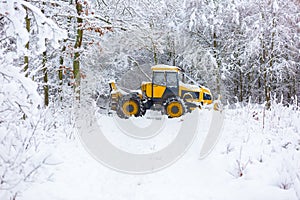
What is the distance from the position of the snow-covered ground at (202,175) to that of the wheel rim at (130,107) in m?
4.85

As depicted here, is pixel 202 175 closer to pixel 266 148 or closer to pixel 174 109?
pixel 266 148

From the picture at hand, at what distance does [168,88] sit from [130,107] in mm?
1635

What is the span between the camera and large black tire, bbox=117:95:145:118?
10047 millimetres

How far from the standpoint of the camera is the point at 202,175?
147 inches

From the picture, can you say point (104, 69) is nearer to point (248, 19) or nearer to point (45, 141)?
point (248, 19)

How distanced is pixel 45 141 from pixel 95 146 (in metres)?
0.90

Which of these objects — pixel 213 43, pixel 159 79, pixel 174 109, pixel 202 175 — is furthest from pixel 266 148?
pixel 213 43

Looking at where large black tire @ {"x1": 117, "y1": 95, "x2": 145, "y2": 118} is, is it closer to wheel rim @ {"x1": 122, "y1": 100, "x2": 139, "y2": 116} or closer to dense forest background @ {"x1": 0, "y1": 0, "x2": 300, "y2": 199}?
wheel rim @ {"x1": 122, "y1": 100, "x2": 139, "y2": 116}

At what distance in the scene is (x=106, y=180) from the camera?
3.64 m

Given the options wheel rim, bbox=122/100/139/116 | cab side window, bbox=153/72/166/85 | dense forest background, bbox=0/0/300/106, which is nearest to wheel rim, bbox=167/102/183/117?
cab side window, bbox=153/72/166/85

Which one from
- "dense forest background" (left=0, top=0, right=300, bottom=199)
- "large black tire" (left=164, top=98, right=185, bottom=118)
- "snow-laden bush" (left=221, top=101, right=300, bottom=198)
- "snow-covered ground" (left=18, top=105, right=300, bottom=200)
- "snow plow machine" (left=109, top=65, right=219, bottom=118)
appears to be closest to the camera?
"snow-covered ground" (left=18, top=105, right=300, bottom=200)

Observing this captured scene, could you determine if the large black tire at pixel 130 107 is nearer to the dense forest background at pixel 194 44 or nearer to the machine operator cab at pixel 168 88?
the machine operator cab at pixel 168 88

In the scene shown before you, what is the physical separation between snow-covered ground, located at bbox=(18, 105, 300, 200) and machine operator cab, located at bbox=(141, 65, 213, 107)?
4957 mm

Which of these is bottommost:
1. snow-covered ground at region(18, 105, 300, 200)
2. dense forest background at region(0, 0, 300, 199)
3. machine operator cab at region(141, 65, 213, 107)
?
snow-covered ground at region(18, 105, 300, 200)
